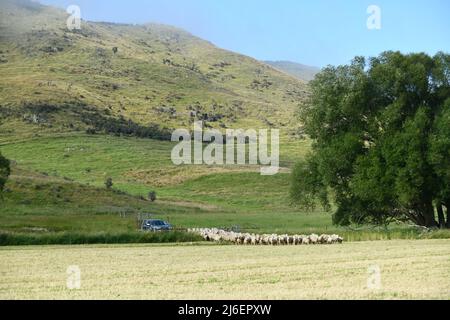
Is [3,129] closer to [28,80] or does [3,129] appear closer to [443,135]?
[28,80]

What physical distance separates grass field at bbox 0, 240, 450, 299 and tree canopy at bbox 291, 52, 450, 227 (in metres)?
12.0

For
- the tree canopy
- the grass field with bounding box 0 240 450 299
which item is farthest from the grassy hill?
the grass field with bounding box 0 240 450 299

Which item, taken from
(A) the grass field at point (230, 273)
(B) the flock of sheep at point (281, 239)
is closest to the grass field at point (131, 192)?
(B) the flock of sheep at point (281, 239)

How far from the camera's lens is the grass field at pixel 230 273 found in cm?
1973

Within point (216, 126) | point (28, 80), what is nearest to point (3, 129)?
point (28, 80)

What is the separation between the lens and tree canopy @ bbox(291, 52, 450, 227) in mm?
49000

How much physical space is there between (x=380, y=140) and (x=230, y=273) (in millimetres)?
29013

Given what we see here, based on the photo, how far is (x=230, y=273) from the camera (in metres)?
25.5

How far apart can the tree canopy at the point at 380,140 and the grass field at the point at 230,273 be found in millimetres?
11994

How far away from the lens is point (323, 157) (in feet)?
Result: 172

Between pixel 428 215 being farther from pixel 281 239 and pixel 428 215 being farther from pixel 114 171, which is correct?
pixel 114 171

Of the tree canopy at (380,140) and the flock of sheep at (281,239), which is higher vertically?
the tree canopy at (380,140)

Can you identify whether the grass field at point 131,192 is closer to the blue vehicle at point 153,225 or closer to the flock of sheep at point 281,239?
the blue vehicle at point 153,225

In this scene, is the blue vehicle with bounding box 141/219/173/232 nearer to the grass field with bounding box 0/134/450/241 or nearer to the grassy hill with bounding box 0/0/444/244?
the grass field with bounding box 0/134/450/241
